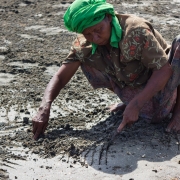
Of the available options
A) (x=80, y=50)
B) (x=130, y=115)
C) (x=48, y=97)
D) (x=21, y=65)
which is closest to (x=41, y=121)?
(x=48, y=97)

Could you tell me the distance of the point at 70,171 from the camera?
3854 millimetres

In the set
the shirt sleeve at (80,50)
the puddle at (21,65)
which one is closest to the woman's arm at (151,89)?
the shirt sleeve at (80,50)

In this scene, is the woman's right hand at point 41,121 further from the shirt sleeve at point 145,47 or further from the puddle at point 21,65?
the puddle at point 21,65

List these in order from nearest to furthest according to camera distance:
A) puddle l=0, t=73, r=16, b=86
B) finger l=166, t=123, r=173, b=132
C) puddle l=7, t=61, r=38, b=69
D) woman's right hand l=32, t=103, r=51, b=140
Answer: woman's right hand l=32, t=103, r=51, b=140, finger l=166, t=123, r=173, b=132, puddle l=0, t=73, r=16, b=86, puddle l=7, t=61, r=38, b=69

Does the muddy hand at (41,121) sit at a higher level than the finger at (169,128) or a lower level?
higher

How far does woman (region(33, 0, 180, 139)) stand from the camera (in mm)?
3951

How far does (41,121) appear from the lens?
4266 mm

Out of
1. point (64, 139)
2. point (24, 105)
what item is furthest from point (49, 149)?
point (24, 105)

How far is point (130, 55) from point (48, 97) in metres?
0.85

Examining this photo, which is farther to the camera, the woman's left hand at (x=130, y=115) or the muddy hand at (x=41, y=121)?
the muddy hand at (x=41, y=121)

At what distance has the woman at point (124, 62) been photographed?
395 centimetres

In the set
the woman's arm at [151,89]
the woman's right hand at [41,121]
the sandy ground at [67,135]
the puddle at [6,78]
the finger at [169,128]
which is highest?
the woman's arm at [151,89]

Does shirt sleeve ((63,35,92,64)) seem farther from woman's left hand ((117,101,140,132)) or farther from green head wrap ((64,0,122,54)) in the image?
woman's left hand ((117,101,140,132))

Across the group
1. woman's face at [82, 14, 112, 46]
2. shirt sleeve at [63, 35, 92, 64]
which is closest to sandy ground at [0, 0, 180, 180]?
shirt sleeve at [63, 35, 92, 64]
